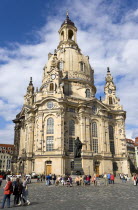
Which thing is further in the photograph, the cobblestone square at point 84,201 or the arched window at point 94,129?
the arched window at point 94,129

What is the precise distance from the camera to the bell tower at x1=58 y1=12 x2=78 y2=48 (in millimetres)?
71644

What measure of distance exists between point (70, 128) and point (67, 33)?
1610 inches

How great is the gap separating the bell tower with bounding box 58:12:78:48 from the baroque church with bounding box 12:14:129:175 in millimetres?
9714

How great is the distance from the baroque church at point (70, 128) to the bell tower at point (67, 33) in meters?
9.71

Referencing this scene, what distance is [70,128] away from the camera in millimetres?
50375

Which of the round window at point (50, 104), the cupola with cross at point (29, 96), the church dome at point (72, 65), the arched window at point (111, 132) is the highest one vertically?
the church dome at point (72, 65)

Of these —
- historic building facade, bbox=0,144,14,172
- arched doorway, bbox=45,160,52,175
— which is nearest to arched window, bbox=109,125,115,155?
arched doorway, bbox=45,160,52,175

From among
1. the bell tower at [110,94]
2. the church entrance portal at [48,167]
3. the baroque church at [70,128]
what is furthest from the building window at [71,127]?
the bell tower at [110,94]

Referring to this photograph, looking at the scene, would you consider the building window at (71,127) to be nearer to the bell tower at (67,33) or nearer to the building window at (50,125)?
the building window at (50,125)

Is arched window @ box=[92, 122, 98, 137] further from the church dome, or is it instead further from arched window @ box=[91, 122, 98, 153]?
the church dome

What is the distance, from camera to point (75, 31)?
7725 cm

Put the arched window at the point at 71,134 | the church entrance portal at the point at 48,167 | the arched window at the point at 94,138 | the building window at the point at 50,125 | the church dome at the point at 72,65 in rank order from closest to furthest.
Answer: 1. the church entrance portal at the point at 48,167
2. the building window at the point at 50,125
3. the arched window at the point at 71,134
4. the arched window at the point at 94,138
5. the church dome at the point at 72,65

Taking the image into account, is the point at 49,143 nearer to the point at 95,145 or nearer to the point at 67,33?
the point at 95,145

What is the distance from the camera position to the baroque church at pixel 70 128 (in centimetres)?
4656
